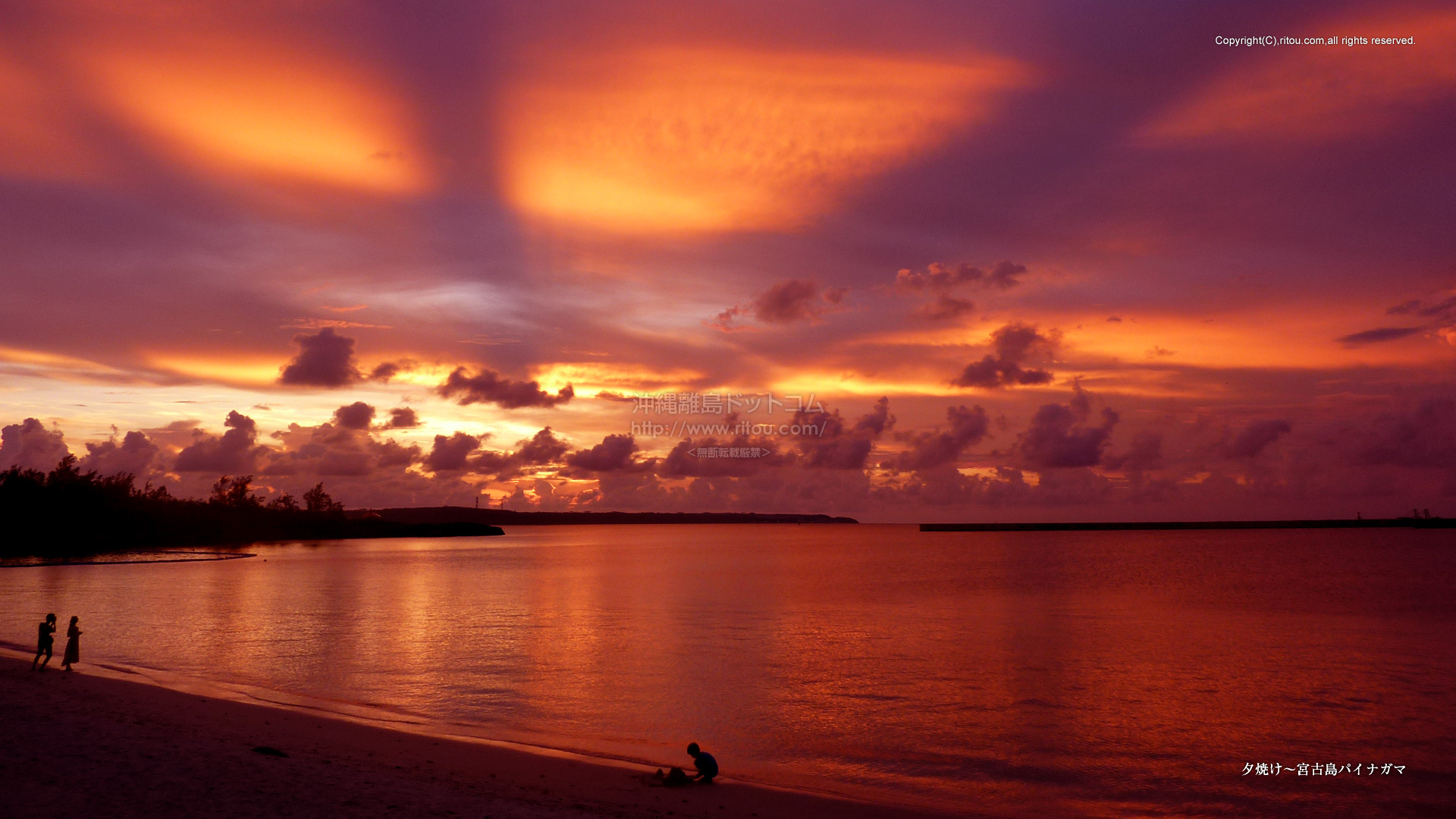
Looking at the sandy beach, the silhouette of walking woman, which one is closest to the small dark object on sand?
→ the sandy beach

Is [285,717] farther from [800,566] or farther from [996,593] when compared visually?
[800,566]

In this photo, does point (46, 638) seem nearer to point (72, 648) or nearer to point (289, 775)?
point (72, 648)

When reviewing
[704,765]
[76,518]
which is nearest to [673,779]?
[704,765]

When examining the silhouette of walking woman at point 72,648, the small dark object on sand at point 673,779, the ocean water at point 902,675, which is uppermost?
the silhouette of walking woman at point 72,648

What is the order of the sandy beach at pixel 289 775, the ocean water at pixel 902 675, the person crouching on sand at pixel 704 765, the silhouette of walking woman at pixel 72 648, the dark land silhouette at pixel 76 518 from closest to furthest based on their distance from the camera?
the sandy beach at pixel 289 775
the person crouching on sand at pixel 704 765
the ocean water at pixel 902 675
the silhouette of walking woman at pixel 72 648
the dark land silhouette at pixel 76 518

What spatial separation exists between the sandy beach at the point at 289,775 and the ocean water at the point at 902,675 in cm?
265

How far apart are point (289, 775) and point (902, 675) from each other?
2447 cm

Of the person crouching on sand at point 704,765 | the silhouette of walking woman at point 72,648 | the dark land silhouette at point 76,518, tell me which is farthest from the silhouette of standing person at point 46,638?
the dark land silhouette at point 76,518

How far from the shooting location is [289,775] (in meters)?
16.3

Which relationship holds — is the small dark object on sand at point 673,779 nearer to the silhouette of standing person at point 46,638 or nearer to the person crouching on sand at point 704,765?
the person crouching on sand at point 704,765

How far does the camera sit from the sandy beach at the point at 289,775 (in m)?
14.4

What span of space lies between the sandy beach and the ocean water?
265cm

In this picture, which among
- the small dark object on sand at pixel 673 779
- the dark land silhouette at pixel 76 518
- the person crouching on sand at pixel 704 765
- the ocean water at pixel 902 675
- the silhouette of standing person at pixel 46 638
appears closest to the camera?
the small dark object on sand at pixel 673 779

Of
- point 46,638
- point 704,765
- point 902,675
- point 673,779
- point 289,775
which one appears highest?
point 46,638
